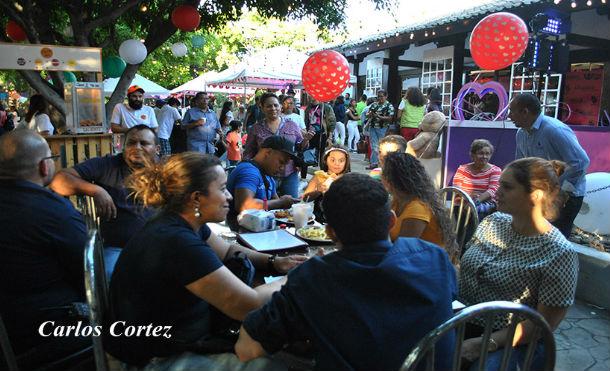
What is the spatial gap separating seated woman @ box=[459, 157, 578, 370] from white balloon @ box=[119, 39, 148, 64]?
6216 mm

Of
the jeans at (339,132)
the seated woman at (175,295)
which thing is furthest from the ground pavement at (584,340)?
the jeans at (339,132)

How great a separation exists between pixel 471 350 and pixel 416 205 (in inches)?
28.8

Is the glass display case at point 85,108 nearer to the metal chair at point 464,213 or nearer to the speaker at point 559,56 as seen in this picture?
the metal chair at point 464,213

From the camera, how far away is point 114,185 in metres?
3.03

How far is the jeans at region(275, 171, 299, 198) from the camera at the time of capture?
171 inches

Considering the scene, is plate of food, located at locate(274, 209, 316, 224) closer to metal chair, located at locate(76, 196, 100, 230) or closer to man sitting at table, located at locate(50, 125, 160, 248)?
man sitting at table, located at locate(50, 125, 160, 248)

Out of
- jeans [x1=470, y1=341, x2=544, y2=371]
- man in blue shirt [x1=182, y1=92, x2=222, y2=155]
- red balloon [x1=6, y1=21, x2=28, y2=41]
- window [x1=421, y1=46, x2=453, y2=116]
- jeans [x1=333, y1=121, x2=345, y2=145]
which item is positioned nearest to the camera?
jeans [x1=470, y1=341, x2=544, y2=371]

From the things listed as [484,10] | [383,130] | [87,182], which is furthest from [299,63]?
[87,182]

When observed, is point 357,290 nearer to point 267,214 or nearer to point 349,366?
point 349,366

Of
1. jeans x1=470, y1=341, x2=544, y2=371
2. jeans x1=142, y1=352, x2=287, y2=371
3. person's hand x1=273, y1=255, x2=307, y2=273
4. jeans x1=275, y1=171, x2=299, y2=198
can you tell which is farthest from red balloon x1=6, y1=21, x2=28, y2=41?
jeans x1=470, y1=341, x2=544, y2=371

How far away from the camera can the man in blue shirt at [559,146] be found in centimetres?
384

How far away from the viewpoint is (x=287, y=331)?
1.27 meters

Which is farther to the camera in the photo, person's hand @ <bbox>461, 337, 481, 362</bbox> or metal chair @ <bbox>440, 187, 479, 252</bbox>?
metal chair @ <bbox>440, 187, 479, 252</bbox>

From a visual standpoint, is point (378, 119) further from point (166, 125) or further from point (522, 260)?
point (522, 260)
